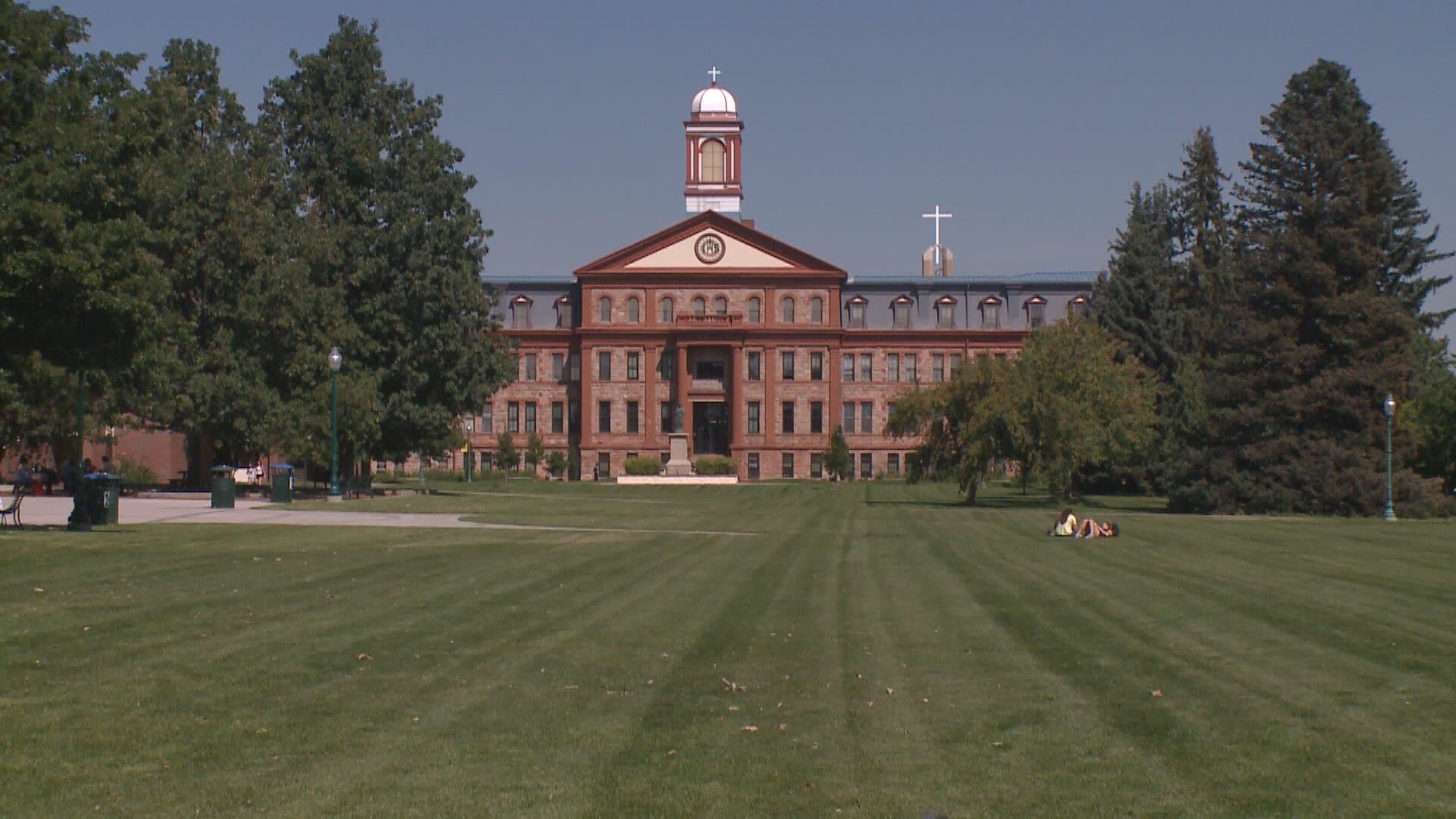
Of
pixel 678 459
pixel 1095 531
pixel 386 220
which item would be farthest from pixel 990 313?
pixel 1095 531

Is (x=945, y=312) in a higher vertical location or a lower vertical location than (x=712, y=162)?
lower

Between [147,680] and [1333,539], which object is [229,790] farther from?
[1333,539]

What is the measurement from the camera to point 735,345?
102375mm

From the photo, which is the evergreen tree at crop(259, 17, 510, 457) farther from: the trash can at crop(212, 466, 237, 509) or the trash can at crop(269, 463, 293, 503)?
the trash can at crop(212, 466, 237, 509)

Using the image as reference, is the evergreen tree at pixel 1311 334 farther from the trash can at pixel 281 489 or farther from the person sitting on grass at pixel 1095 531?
the trash can at pixel 281 489

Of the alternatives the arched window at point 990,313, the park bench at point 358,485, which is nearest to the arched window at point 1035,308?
the arched window at point 990,313

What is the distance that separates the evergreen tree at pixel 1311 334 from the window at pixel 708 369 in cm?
5643

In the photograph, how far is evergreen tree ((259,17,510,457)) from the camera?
2025 inches

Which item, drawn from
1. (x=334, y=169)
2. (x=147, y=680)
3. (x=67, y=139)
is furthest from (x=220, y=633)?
(x=334, y=169)

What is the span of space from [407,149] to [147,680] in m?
44.3

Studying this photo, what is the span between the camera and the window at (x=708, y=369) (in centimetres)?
10506

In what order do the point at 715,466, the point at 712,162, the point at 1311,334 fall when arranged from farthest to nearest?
the point at 712,162
the point at 715,466
the point at 1311,334

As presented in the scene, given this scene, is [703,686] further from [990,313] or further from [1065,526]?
[990,313]

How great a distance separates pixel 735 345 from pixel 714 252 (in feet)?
22.3
